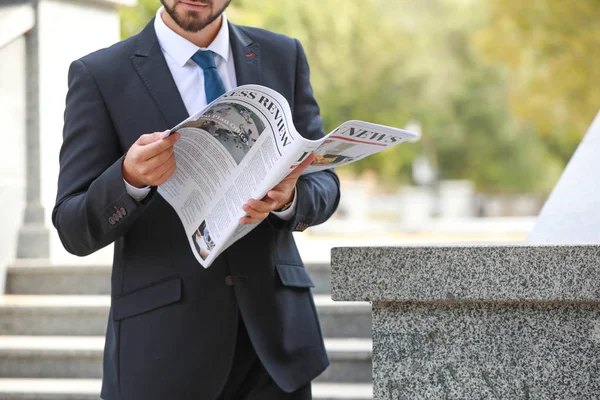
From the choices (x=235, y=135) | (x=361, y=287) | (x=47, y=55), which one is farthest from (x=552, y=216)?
(x=47, y=55)

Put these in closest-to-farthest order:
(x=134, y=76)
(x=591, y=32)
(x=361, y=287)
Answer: (x=361, y=287)
(x=134, y=76)
(x=591, y=32)

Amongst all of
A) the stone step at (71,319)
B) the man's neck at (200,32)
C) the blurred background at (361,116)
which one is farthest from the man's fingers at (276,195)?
the stone step at (71,319)

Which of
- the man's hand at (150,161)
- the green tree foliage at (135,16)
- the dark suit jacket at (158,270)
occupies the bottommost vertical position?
the green tree foliage at (135,16)

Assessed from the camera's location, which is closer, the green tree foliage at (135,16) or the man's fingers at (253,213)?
the man's fingers at (253,213)

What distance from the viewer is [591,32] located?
55.4 ft

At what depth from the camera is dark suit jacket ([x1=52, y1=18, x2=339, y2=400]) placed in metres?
2.06

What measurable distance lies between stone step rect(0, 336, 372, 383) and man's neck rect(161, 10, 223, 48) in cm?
296

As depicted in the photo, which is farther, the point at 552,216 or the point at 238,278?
the point at 552,216

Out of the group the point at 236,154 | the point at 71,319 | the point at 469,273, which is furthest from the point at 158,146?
the point at 71,319

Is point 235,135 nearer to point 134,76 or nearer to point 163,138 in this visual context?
point 163,138

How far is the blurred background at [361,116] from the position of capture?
206 inches

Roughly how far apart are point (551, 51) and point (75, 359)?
50.6 feet

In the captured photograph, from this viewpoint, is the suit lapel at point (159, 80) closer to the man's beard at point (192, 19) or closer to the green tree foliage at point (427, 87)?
the man's beard at point (192, 19)

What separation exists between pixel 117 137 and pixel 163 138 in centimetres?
36
